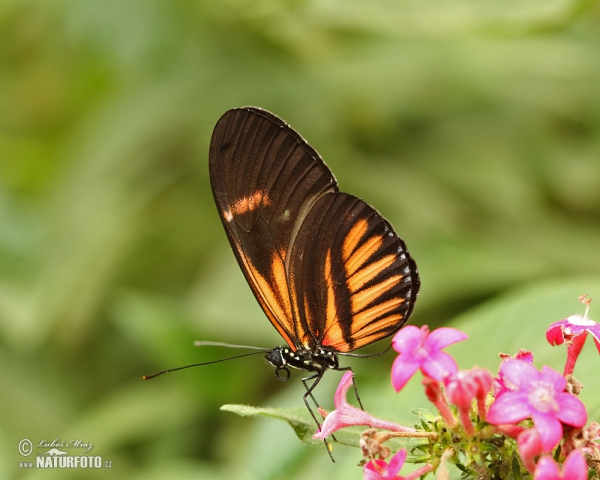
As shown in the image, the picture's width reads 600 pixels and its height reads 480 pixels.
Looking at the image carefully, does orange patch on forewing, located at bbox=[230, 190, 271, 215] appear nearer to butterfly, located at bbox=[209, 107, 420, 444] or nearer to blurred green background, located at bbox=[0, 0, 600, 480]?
butterfly, located at bbox=[209, 107, 420, 444]

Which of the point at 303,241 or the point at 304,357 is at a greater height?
the point at 303,241

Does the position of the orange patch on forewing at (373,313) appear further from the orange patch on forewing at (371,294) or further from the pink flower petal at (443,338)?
the pink flower petal at (443,338)

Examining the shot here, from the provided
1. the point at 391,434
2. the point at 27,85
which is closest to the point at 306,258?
the point at 391,434

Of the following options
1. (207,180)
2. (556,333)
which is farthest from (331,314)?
(207,180)

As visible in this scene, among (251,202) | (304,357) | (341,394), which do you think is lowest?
(304,357)

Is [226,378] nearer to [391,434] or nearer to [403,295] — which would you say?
[403,295]

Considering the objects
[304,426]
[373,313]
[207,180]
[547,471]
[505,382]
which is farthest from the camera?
[207,180]

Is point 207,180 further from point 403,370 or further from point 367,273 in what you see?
point 403,370
